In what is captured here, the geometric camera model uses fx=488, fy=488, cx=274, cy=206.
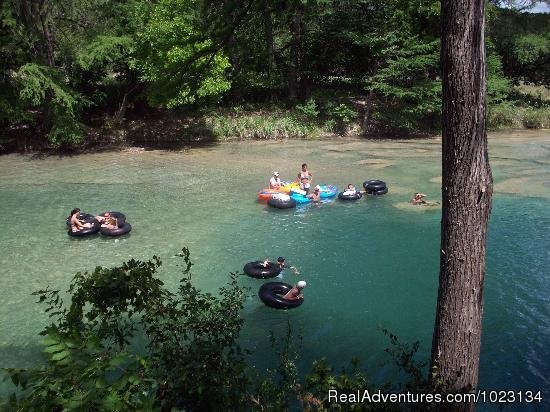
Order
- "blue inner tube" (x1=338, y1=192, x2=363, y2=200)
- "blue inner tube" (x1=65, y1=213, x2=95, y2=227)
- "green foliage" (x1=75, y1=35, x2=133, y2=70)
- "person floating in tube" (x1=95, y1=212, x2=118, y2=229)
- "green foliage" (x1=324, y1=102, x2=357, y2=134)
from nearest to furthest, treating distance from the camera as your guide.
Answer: "person floating in tube" (x1=95, y1=212, x2=118, y2=229) → "blue inner tube" (x1=65, y1=213, x2=95, y2=227) → "blue inner tube" (x1=338, y1=192, x2=363, y2=200) → "green foliage" (x1=75, y1=35, x2=133, y2=70) → "green foliage" (x1=324, y1=102, x2=357, y2=134)

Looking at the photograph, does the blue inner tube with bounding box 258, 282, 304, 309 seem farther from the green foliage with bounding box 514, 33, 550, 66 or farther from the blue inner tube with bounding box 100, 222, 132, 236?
the green foliage with bounding box 514, 33, 550, 66

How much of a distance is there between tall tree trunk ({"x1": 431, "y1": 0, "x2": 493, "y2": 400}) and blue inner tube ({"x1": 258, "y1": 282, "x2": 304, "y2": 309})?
5418 mm

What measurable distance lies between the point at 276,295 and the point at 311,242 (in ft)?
12.5

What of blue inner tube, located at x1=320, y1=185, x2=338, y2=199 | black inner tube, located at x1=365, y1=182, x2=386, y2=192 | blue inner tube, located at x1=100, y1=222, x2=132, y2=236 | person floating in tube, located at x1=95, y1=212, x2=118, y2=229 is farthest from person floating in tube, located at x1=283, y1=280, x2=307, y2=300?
black inner tube, located at x1=365, y1=182, x2=386, y2=192

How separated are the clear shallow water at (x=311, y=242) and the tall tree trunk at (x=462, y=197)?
3585 mm

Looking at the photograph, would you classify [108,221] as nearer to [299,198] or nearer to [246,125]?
[299,198]

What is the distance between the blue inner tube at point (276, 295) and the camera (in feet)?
33.3

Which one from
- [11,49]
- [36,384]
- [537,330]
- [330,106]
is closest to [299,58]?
[330,106]

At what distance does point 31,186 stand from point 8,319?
10827 millimetres

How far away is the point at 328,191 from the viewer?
17484mm

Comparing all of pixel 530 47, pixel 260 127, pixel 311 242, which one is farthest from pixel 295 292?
pixel 530 47

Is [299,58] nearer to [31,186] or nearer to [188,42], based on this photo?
[31,186]

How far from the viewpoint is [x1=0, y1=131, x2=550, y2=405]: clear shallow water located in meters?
9.22

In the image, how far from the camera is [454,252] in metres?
4.74
